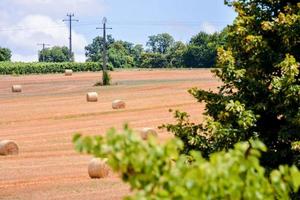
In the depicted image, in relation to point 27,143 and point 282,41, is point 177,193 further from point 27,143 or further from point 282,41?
point 27,143

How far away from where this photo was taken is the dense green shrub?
359 feet

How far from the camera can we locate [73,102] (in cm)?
4884

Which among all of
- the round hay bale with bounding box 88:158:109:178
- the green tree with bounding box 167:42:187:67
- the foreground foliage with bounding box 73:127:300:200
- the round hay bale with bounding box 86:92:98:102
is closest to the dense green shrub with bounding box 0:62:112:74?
the green tree with bounding box 167:42:187:67

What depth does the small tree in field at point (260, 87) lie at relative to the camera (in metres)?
13.3

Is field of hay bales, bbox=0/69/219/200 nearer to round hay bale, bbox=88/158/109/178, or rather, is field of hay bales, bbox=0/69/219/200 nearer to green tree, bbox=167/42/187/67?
round hay bale, bbox=88/158/109/178

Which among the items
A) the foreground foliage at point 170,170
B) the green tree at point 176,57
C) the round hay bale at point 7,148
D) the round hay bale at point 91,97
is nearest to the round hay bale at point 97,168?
the round hay bale at point 7,148

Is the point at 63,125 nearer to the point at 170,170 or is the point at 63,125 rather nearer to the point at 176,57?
the point at 170,170

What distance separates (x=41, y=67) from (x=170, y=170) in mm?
114291

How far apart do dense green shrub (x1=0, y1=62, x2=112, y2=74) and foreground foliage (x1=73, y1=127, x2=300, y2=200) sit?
107 m

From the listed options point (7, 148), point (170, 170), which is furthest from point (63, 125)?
point (170, 170)

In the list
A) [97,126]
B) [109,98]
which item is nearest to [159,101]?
[109,98]

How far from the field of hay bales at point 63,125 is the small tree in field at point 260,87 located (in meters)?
6.67

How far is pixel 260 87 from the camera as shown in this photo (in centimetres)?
1391

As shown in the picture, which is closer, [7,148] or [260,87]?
[260,87]
